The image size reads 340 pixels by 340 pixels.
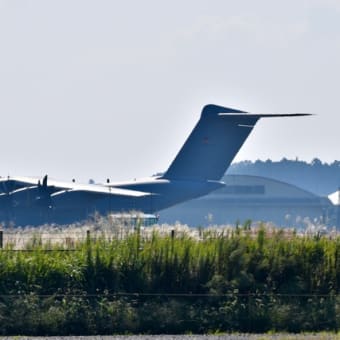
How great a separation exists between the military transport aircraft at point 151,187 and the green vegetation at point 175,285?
28619 millimetres

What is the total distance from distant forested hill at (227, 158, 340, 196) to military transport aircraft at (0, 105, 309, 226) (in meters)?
116

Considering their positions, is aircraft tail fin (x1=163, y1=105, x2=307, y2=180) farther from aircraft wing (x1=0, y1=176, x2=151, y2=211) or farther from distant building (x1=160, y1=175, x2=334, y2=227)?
distant building (x1=160, y1=175, x2=334, y2=227)

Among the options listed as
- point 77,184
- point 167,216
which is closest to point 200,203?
point 167,216

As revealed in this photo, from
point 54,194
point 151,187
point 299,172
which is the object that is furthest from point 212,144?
point 299,172

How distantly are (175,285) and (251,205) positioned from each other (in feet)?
238

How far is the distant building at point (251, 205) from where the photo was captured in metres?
87.7

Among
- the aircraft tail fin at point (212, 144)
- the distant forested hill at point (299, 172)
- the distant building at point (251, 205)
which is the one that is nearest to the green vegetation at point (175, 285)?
the aircraft tail fin at point (212, 144)

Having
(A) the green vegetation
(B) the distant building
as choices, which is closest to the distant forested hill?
(B) the distant building

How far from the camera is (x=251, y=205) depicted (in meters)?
94.7

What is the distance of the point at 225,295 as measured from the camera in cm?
2158

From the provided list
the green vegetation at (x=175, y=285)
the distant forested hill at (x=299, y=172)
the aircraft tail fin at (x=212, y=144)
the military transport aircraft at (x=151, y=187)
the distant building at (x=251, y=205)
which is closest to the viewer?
the green vegetation at (x=175, y=285)

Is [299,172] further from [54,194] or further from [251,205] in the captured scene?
[54,194]

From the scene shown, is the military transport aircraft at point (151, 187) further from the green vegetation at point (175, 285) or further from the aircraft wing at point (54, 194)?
the green vegetation at point (175, 285)

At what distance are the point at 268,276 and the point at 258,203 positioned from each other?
238ft
